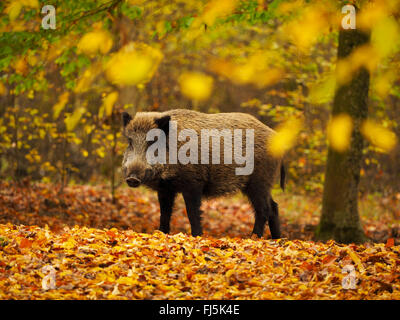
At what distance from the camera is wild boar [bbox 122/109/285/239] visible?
6711 millimetres

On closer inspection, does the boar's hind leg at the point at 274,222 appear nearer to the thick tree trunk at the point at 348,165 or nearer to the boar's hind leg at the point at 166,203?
the thick tree trunk at the point at 348,165

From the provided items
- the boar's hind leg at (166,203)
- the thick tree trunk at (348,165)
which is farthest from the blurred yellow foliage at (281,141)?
the boar's hind leg at (166,203)

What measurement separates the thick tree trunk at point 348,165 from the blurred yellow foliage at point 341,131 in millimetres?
93

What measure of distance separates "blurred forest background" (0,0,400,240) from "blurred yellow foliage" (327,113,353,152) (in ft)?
0.09

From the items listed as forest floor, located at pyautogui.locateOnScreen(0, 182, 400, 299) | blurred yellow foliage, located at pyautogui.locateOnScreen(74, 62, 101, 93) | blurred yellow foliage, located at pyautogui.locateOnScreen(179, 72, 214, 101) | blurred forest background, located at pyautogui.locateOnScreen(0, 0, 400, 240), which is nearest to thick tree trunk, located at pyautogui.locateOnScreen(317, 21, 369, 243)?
blurred forest background, located at pyautogui.locateOnScreen(0, 0, 400, 240)

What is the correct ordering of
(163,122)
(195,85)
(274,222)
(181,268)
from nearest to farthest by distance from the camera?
(181,268) < (195,85) < (163,122) < (274,222)

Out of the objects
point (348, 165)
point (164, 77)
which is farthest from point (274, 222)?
point (164, 77)

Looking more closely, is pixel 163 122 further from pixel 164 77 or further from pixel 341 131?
pixel 164 77

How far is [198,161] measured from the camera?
23.1 ft

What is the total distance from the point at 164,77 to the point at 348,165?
955 cm

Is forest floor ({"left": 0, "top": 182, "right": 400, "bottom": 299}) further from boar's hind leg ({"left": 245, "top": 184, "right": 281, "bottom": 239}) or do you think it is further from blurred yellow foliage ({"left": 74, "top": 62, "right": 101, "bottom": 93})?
blurred yellow foliage ({"left": 74, "top": 62, "right": 101, "bottom": 93})

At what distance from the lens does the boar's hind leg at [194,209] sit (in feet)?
22.0
